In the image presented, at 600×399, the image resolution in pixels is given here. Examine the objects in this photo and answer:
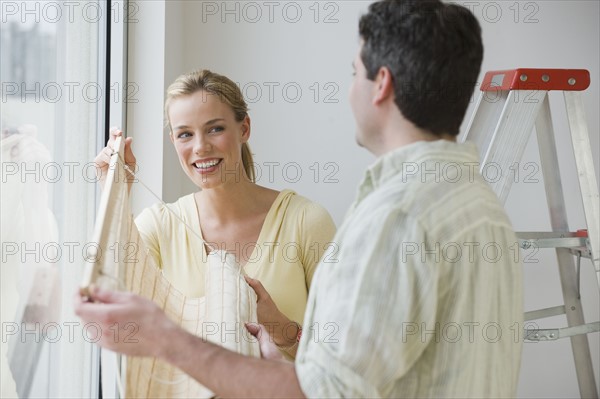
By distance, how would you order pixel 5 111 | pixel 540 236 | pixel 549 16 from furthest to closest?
1. pixel 549 16
2. pixel 540 236
3. pixel 5 111

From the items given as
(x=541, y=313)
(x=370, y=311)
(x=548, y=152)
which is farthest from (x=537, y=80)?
(x=370, y=311)

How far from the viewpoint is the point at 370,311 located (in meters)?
1.07

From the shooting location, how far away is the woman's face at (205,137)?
2121 millimetres

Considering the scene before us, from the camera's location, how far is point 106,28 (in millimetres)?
2611

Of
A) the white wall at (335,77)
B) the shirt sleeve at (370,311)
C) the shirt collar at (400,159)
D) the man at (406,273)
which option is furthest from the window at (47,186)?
the white wall at (335,77)

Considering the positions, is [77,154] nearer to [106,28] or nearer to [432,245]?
[106,28]

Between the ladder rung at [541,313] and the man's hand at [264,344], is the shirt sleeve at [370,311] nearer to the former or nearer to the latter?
the man's hand at [264,344]

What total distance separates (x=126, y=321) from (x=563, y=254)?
6.70 ft

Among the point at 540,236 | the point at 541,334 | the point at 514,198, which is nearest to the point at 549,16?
the point at 514,198

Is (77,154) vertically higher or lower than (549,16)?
lower

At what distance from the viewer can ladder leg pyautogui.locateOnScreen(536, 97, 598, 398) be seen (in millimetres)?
2654

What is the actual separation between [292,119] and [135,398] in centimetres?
201

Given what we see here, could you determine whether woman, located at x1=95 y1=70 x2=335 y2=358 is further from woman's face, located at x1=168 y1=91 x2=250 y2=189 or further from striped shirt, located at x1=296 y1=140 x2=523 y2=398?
striped shirt, located at x1=296 y1=140 x2=523 y2=398

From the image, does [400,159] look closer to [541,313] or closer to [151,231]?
[151,231]
